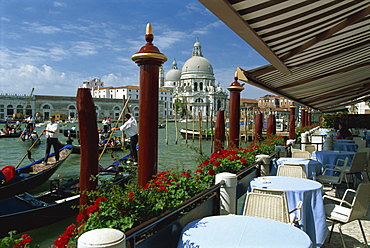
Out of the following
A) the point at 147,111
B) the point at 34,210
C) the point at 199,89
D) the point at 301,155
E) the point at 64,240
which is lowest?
the point at 34,210

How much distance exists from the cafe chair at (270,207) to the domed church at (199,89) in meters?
80.6

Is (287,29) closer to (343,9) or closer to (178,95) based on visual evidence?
(343,9)

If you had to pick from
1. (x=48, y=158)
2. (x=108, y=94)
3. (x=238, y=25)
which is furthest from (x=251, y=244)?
(x=108, y=94)

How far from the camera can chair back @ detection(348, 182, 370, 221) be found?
2.72 meters

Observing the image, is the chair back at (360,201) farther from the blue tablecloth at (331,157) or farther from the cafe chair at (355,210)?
the blue tablecloth at (331,157)

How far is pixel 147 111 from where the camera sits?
2.94 metres

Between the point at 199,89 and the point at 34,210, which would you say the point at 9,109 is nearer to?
the point at 199,89

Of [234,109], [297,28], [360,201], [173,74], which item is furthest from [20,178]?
[173,74]

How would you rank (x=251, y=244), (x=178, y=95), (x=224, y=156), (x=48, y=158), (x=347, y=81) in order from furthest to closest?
(x=178, y=95) → (x=48, y=158) → (x=347, y=81) → (x=224, y=156) → (x=251, y=244)

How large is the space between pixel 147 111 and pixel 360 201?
6.56 feet

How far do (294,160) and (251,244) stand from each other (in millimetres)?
3473

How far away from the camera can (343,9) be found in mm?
2613

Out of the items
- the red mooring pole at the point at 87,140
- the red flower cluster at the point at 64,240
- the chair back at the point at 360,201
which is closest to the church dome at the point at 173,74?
the red mooring pole at the point at 87,140

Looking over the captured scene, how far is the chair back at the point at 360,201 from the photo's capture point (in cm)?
272
